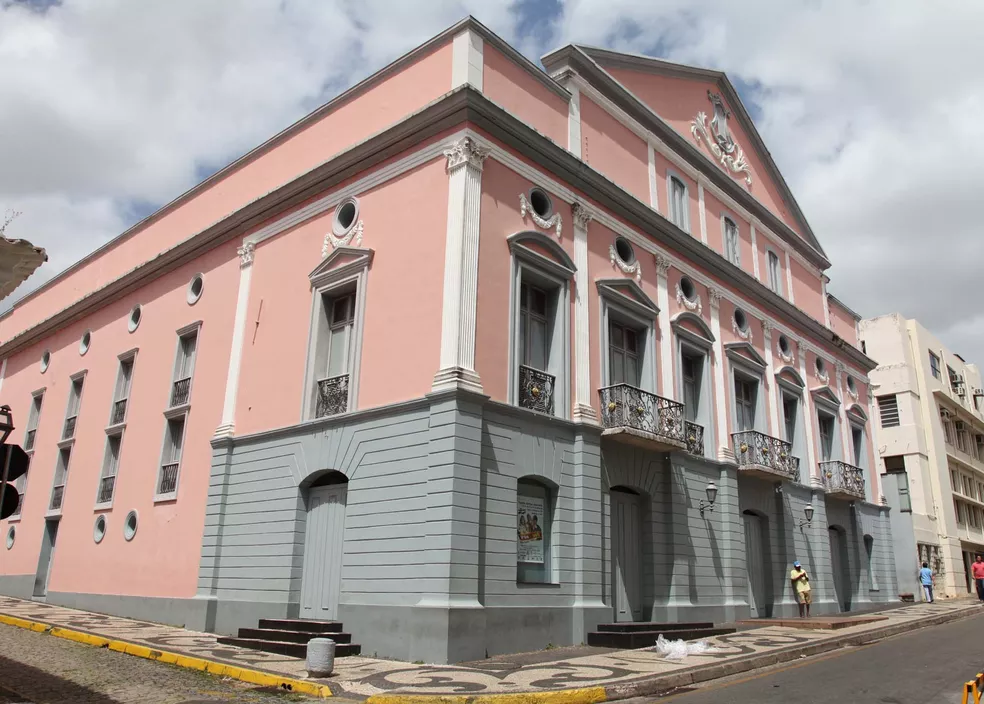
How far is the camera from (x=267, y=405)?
15930 millimetres

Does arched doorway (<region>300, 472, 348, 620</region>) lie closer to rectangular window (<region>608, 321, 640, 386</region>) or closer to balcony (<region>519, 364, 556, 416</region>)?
balcony (<region>519, 364, 556, 416</region>)

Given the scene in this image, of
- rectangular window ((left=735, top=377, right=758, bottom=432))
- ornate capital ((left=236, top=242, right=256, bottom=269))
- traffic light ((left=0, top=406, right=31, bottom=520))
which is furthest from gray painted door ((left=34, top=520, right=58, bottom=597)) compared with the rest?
rectangular window ((left=735, top=377, right=758, bottom=432))

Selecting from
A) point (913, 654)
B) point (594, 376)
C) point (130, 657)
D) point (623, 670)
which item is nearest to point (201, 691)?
point (130, 657)

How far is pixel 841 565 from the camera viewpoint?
2455 centimetres

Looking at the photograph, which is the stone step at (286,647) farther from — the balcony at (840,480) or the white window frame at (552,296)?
the balcony at (840,480)

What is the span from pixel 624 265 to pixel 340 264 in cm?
603

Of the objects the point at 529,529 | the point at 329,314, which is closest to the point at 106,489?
the point at 329,314

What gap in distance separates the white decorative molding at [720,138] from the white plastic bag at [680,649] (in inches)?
564

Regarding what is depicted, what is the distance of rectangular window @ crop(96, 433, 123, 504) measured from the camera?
20.0 m

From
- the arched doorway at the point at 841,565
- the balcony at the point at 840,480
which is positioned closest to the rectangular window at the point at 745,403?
the balcony at the point at 840,480

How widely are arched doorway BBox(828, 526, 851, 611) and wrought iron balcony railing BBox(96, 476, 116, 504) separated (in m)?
20.3

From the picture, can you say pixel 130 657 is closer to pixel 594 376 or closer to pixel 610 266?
pixel 594 376

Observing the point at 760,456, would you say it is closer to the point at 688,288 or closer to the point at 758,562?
the point at 758,562

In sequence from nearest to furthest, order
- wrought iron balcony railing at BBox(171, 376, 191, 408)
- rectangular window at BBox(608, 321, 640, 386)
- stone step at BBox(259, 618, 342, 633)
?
1. stone step at BBox(259, 618, 342, 633)
2. rectangular window at BBox(608, 321, 640, 386)
3. wrought iron balcony railing at BBox(171, 376, 191, 408)
